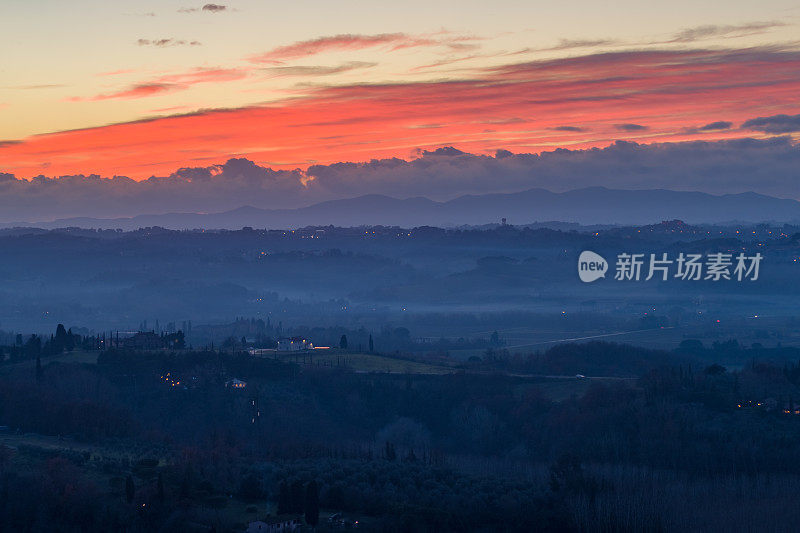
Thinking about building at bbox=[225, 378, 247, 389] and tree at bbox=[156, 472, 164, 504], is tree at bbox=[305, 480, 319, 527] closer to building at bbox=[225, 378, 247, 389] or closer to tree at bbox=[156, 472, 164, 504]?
tree at bbox=[156, 472, 164, 504]

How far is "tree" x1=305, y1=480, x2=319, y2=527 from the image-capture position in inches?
3807

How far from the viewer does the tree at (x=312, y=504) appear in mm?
96688

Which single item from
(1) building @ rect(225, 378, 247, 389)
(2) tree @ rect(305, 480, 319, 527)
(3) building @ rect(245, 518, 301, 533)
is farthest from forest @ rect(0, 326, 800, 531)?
(3) building @ rect(245, 518, 301, 533)

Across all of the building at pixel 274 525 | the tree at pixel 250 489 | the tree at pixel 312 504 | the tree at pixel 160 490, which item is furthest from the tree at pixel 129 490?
the tree at pixel 312 504

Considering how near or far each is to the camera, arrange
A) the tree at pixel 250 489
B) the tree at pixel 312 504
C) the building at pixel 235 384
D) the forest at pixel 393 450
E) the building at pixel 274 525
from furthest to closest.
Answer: the building at pixel 235 384 < the tree at pixel 250 489 < the forest at pixel 393 450 < the tree at pixel 312 504 < the building at pixel 274 525

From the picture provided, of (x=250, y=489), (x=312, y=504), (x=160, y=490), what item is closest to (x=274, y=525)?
(x=312, y=504)

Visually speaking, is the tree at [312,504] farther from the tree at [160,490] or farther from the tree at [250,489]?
the tree at [160,490]

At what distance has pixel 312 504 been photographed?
9850 cm

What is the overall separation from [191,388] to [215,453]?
71826 millimetres

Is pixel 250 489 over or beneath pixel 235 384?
beneath

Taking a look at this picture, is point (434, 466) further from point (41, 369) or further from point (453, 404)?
point (41, 369)

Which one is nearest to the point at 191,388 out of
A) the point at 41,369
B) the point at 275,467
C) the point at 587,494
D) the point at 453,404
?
the point at 41,369

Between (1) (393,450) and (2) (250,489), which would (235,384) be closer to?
(1) (393,450)

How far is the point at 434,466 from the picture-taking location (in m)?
125
